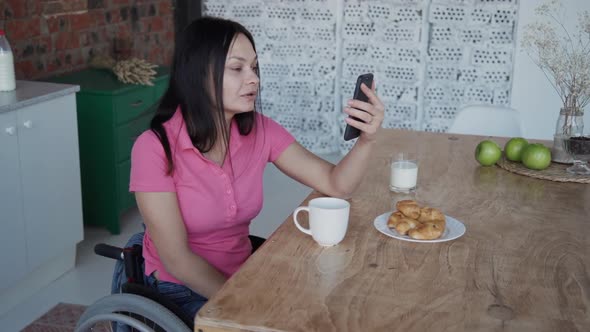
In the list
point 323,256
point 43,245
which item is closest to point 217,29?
point 323,256

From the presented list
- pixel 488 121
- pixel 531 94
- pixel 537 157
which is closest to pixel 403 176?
pixel 537 157

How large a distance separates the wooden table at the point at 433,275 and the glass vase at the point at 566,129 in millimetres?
264

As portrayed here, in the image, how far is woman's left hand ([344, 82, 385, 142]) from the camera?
1614 millimetres

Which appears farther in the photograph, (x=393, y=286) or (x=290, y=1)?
(x=290, y=1)

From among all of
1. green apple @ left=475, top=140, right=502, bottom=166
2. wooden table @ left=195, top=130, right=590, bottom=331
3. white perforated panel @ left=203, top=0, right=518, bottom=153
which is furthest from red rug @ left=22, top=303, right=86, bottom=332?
white perforated panel @ left=203, top=0, right=518, bottom=153

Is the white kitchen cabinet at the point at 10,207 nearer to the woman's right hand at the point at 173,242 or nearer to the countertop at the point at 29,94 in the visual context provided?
the countertop at the point at 29,94

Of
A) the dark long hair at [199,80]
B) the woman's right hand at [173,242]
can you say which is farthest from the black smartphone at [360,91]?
the woman's right hand at [173,242]

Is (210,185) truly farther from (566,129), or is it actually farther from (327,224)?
(566,129)

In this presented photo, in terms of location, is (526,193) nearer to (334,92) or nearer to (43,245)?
(43,245)

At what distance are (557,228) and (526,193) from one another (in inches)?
10.5

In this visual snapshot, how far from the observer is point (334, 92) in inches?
186

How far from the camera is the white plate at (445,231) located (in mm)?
1539

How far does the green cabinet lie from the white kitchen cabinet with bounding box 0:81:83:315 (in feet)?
1.17

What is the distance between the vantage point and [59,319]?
2.63m
